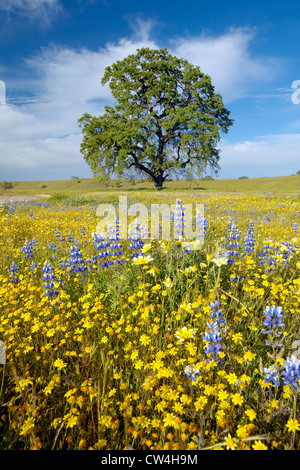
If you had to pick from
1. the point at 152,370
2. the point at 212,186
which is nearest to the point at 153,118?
the point at 212,186

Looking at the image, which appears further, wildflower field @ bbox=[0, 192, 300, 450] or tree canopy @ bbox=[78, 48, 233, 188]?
tree canopy @ bbox=[78, 48, 233, 188]

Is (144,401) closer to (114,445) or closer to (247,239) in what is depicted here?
(114,445)

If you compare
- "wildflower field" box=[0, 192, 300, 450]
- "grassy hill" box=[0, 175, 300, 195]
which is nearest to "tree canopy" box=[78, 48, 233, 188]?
"grassy hill" box=[0, 175, 300, 195]

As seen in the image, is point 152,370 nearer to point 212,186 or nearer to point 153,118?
point 153,118

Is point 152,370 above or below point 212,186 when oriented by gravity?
below

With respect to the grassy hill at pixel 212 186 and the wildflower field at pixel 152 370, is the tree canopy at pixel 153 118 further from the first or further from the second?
the wildflower field at pixel 152 370

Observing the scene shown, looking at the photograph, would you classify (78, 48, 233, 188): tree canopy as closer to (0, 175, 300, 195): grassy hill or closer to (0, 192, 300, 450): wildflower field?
(0, 175, 300, 195): grassy hill

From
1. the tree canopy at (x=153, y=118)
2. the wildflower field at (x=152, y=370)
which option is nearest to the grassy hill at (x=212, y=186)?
the tree canopy at (x=153, y=118)

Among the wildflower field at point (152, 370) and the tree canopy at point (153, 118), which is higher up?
the tree canopy at point (153, 118)

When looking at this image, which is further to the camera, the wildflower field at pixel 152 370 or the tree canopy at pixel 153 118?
the tree canopy at pixel 153 118

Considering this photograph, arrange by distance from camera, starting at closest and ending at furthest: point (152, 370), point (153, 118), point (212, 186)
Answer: point (152, 370) < point (153, 118) < point (212, 186)

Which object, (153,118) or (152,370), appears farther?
(153,118)
